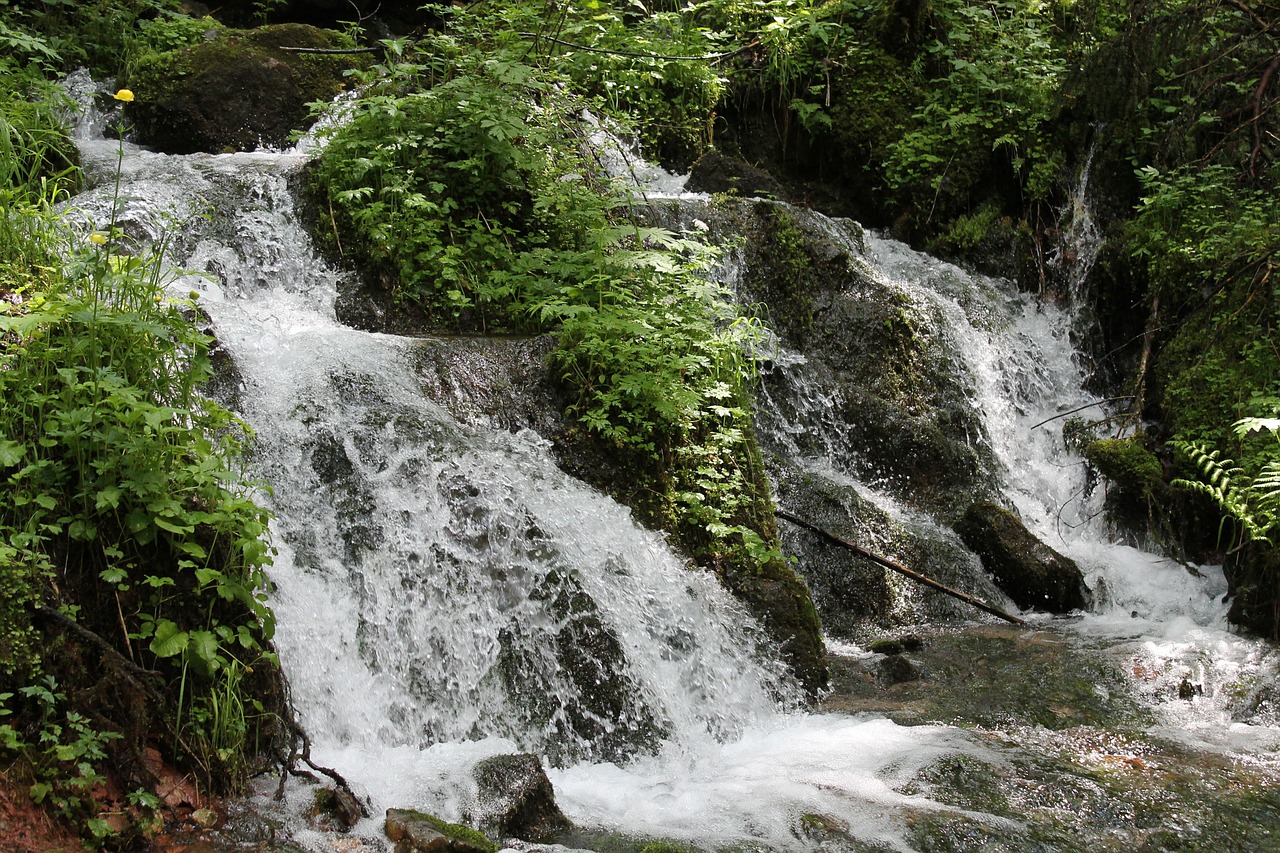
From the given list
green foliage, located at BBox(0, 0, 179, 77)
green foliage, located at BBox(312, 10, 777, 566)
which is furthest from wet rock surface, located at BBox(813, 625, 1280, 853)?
green foliage, located at BBox(0, 0, 179, 77)

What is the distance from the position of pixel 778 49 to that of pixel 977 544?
7132 millimetres

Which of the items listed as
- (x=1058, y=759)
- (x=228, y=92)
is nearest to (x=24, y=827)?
(x=1058, y=759)

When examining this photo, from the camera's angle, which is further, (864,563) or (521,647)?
(864,563)

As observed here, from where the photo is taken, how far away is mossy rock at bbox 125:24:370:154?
9.73 m

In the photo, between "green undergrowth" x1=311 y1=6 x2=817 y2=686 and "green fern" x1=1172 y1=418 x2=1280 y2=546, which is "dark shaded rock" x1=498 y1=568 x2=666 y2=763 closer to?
"green undergrowth" x1=311 y1=6 x2=817 y2=686

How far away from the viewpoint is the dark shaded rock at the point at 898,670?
6.01m

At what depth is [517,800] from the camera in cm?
393

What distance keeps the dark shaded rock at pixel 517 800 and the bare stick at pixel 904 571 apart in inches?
142

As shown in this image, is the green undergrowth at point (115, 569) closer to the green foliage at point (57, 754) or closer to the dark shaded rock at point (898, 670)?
the green foliage at point (57, 754)

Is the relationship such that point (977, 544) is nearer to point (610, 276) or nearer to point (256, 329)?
point (610, 276)

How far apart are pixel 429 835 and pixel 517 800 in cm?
48

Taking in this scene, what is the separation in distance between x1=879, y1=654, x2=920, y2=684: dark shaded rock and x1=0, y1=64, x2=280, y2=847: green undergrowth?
3.74 m

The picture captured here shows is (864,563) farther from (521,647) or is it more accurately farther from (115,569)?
(115,569)

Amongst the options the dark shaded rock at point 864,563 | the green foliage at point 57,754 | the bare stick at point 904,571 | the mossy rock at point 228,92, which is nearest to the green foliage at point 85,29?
the mossy rock at point 228,92
